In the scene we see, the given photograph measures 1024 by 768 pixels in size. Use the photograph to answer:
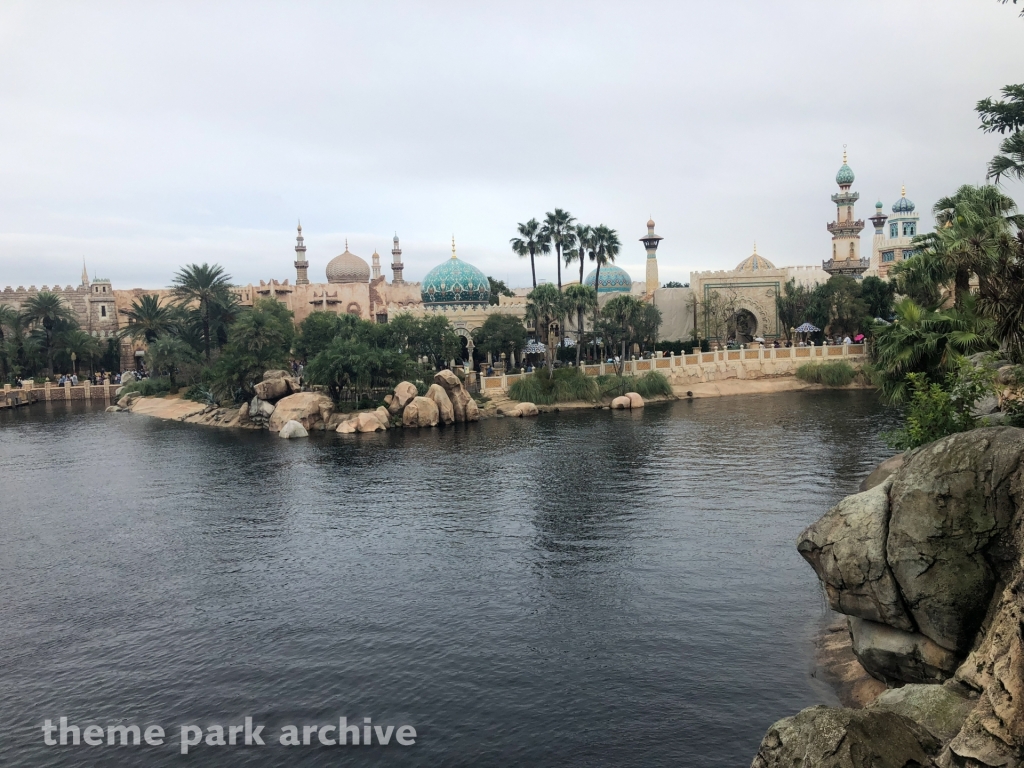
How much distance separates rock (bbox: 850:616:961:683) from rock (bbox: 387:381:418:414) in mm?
41257

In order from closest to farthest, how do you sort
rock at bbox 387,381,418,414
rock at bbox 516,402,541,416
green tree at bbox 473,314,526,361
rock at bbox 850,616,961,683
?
1. rock at bbox 850,616,961,683
2. rock at bbox 387,381,418,414
3. rock at bbox 516,402,541,416
4. green tree at bbox 473,314,526,361

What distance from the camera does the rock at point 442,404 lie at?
54875 millimetres

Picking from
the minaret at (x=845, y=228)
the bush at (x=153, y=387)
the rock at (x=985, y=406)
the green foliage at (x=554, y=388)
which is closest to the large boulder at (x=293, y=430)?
the green foliage at (x=554, y=388)

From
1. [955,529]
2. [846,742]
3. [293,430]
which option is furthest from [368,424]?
[846,742]

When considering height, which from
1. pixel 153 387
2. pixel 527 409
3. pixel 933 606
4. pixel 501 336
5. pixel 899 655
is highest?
pixel 501 336

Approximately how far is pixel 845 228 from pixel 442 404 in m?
69.1

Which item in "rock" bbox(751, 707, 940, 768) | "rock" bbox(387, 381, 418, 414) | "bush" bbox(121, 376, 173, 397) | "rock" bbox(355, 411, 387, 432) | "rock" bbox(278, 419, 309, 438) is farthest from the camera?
"bush" bbox(121, 376, 173, 397)

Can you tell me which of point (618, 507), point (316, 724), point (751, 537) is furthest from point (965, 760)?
point (618, 507)

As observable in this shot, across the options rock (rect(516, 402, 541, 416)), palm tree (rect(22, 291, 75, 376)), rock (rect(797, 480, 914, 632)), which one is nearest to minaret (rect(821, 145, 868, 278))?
rock (rect(516, 402, 541, 416))

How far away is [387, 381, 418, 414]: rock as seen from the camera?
54.8 meters

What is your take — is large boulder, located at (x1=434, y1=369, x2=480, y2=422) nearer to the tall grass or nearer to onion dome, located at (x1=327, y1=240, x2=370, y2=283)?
the tall grass

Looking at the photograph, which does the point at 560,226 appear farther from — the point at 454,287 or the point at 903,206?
the point at 903,206

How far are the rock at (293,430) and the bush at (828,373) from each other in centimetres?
3814

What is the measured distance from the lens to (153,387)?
2889 inches
